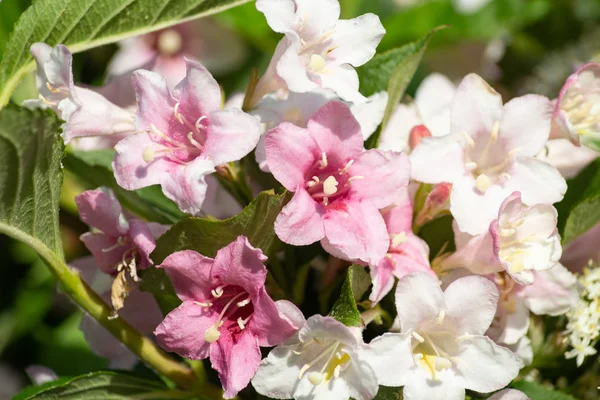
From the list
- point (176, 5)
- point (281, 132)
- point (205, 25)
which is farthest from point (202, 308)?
point (205, 25)

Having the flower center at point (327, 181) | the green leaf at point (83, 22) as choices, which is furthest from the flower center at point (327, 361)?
the green leaf at point (83, 22)

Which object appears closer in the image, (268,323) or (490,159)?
(268,323)

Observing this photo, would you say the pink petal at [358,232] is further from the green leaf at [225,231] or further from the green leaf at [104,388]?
the green leaf at [104,388]

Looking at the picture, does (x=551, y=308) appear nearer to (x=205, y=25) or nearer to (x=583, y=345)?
(x=583, y=345)

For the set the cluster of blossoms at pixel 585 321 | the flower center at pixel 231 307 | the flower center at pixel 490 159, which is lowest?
the cluster of blossoms at pixel 585 321

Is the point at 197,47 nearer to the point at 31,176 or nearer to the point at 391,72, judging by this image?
the point at 391,72

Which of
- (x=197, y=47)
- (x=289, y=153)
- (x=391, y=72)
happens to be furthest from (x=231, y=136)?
(x=197, y=47)
